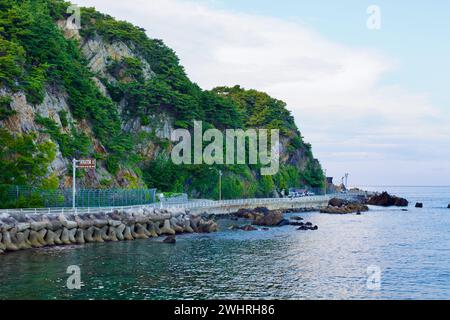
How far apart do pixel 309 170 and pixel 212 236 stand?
101m

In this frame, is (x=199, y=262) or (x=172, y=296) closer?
(x=172, y=296)

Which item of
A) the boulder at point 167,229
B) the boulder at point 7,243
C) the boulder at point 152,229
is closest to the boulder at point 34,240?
the boulder at point 7,243

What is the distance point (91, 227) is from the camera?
53.6m

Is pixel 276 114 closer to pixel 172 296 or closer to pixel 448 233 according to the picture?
pixel 448 233

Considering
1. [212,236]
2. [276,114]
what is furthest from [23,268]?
[276,114]

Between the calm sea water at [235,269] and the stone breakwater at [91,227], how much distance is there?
7.63 ft

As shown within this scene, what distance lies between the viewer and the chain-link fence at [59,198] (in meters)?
57.2

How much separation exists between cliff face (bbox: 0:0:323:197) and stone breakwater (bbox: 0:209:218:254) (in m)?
13.0

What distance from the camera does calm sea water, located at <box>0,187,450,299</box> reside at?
1273 inches

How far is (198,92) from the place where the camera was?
12331 centimetres

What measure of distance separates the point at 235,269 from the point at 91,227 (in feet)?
63.8

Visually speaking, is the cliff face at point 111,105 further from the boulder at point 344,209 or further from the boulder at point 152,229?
the boulder at point 344,209

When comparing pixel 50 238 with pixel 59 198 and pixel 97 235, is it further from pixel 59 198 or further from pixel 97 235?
pixel 59 198

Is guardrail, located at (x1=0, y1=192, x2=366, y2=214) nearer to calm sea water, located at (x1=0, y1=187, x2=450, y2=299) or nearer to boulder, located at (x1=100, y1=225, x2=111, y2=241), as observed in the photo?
boulder, located at (x1=100, y1=225, x2=111, y2=241)
